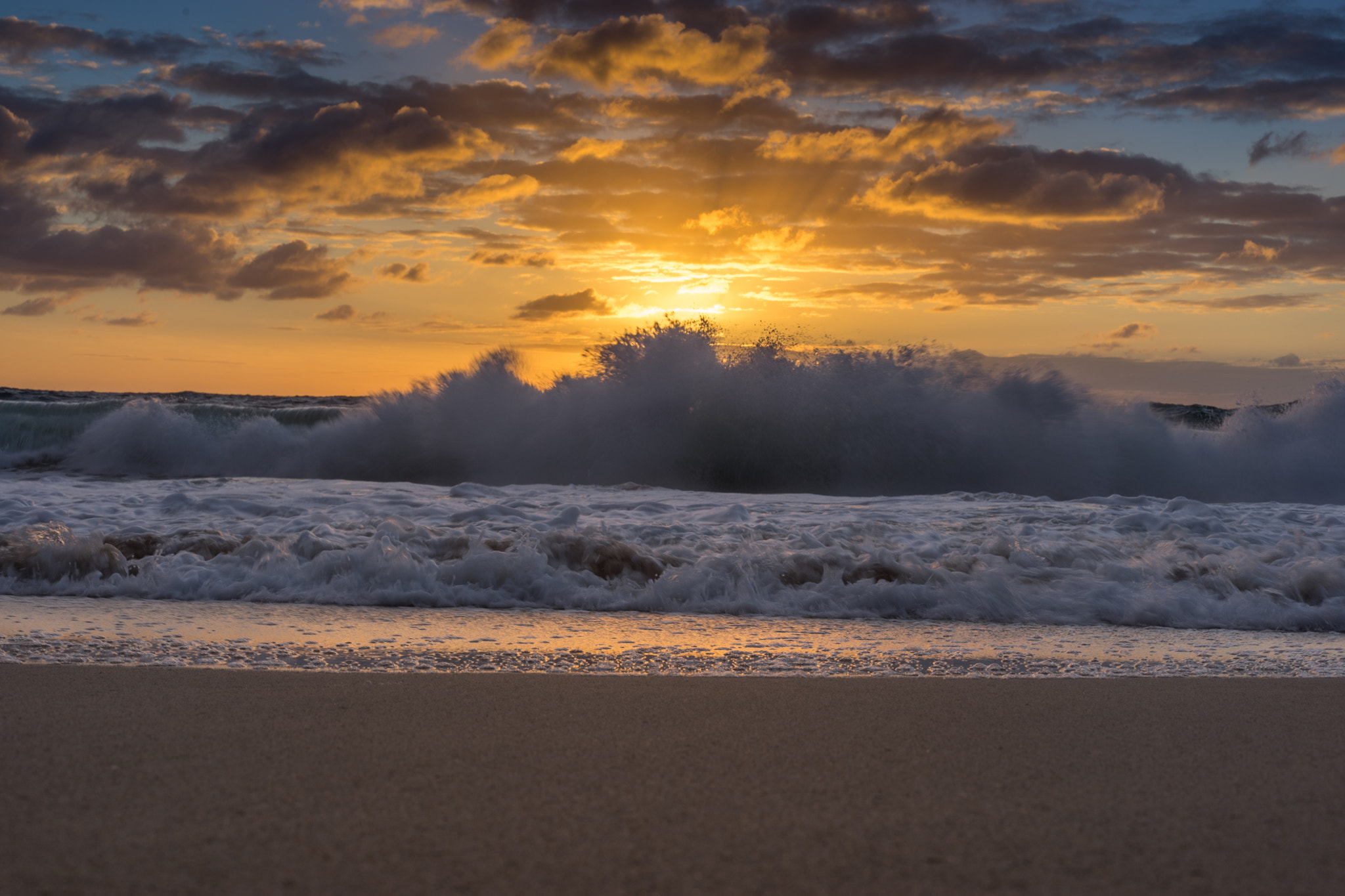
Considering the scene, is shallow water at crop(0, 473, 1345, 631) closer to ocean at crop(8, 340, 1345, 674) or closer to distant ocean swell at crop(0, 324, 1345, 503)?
ocean at crop(8, 340, 1345, 674)

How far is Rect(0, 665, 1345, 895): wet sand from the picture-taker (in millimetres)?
1298

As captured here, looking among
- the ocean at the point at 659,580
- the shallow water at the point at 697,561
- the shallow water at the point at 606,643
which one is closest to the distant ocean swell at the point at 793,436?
the ocean at the point at 659,580

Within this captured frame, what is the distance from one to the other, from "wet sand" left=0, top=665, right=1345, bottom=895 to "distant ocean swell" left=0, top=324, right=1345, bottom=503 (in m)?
10.0

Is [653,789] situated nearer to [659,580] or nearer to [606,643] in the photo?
[606,643]

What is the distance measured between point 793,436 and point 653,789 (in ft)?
37.2

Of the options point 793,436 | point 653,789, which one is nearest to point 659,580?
point 653,789

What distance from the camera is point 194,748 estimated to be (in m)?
1.92

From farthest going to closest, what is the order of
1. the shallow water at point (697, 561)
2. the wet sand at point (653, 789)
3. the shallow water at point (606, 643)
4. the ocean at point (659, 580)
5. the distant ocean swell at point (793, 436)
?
the distant ocean swell at point (793, 436), the shallow water at point (697, 561), the ocean at point (659, 580), the shallow water at point (606, 643), the wet sand at point (653, 789)

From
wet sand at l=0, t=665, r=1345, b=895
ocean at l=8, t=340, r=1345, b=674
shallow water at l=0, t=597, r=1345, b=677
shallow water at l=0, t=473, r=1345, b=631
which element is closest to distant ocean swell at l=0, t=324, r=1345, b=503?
ocean at l=8, t=340, r=1345, b=674

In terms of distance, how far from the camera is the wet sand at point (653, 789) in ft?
4.26

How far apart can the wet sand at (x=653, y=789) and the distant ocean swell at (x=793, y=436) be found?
10.0 metres

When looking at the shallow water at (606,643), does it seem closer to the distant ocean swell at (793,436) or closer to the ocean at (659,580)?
the ocean at (659,580)

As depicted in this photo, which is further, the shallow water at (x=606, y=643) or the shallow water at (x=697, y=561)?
the shallow water at (x=697, y=561)

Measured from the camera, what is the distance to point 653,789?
5.55 feet
